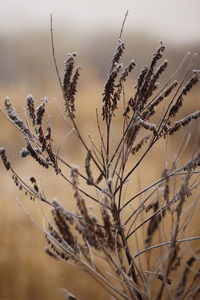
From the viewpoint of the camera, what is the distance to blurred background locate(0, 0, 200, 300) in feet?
7.82

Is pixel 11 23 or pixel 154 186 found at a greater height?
pixel 11 23

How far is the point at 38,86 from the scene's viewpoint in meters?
2.47

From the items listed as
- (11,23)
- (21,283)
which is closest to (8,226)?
(21,283)

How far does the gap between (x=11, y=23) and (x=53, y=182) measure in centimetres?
106

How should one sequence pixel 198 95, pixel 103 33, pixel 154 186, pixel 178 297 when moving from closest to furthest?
pixel 178 297, pixel 154 186, pixel 198 95, pixel 103 33

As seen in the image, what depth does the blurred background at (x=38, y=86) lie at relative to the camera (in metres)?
2.38

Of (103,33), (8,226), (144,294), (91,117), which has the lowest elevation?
(144,294)

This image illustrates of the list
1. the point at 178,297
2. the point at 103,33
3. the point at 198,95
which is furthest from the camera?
the point at 103,33

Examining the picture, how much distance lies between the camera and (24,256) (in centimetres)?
247

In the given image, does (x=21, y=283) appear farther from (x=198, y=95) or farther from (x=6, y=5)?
(x=6, y=5)

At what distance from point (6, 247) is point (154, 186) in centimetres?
178

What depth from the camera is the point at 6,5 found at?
2467 mm

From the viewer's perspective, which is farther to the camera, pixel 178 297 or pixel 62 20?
pixel 62 20

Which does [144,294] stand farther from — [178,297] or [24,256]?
[24,256]
